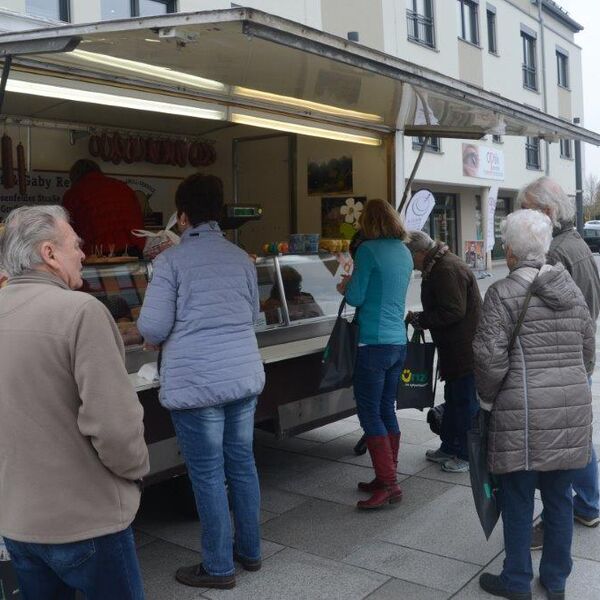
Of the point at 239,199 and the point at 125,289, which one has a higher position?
the point at 239,199

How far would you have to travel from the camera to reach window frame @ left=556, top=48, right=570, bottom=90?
28.9 metres

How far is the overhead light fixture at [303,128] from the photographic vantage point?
17.6 ft

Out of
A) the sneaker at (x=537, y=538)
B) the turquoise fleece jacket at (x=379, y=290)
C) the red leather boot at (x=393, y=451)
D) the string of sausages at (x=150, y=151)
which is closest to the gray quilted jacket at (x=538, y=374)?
the sneaker at (x=537, y=538)

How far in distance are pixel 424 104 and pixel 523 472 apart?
270 cm

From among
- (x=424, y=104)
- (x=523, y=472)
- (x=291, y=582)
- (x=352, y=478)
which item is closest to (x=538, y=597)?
(x=523, y=472)

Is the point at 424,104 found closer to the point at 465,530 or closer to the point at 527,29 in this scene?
the point at 465,530

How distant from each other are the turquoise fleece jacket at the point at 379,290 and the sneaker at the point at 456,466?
48.2 inches

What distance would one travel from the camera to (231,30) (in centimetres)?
294

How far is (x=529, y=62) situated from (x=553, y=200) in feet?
82.6

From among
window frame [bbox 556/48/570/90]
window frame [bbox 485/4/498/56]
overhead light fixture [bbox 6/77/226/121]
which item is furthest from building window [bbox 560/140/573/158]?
overhead light fixture [bbox 6/77/226/121]

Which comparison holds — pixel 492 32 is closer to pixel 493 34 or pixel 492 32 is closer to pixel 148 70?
pixel 493 34

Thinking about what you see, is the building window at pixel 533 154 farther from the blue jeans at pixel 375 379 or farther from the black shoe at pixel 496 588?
the black shoe at pixel 496 588

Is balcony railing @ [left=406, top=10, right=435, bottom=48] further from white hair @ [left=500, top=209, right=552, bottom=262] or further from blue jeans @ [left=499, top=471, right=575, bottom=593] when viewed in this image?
blue jeans @ [left=499, top=471, right=575, bottom=593]

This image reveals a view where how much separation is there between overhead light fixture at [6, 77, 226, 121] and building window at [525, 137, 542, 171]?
23.1 m
